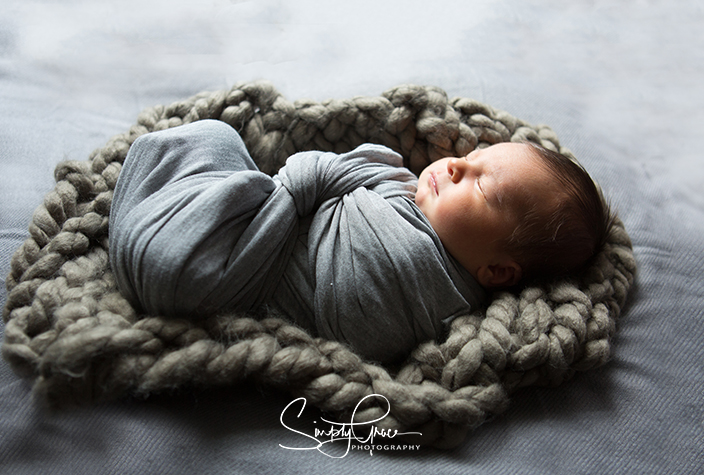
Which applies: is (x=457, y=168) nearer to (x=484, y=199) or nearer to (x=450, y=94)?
(x=484, y=199)

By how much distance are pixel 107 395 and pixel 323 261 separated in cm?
34

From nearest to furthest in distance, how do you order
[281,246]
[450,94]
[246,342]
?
[246,342]
[281,246]
[450,94]

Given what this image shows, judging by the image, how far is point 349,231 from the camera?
781 mm

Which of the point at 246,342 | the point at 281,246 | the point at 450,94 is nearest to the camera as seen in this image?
the point at 246,342

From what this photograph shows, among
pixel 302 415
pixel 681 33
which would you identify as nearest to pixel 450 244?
pixel 302 415

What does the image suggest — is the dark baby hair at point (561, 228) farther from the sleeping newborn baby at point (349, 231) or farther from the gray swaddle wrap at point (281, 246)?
the gray swaddle wrap at point (281, 246)

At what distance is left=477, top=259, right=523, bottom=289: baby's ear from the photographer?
81 cm

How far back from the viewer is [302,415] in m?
0.68

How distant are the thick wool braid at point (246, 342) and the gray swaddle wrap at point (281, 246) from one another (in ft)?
0.13

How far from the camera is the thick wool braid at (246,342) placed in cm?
61

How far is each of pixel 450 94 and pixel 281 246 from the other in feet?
1.88

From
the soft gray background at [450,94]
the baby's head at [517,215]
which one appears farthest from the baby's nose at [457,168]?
the soft gray background at [450,94]
